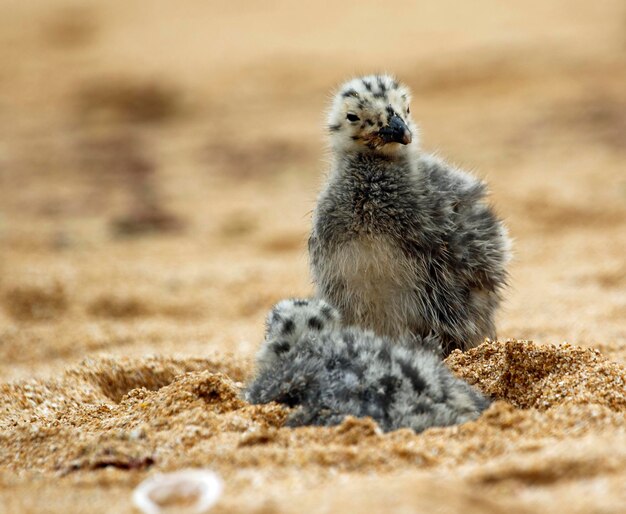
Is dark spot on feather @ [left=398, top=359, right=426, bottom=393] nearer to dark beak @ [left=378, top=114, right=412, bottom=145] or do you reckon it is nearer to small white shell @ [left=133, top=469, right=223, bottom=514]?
small white shell @ [left=133, top=469, right=223, bottom=514]

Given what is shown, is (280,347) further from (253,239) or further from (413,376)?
(253,239)

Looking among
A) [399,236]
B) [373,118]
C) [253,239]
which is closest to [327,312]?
[399,236]

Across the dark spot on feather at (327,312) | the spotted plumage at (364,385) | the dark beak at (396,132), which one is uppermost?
the dark beak at (396,132)

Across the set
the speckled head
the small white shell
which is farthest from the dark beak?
the small white shell

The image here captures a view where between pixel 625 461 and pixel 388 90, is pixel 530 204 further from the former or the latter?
pixel 625 461

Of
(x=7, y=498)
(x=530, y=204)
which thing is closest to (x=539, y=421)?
(x=7, y=498)

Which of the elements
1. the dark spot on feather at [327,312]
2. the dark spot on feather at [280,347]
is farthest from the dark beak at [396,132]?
the dark spot on feather at [280,347]

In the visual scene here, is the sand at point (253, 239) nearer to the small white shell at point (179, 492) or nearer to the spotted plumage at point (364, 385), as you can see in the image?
the small white shell at point (179, 492)
